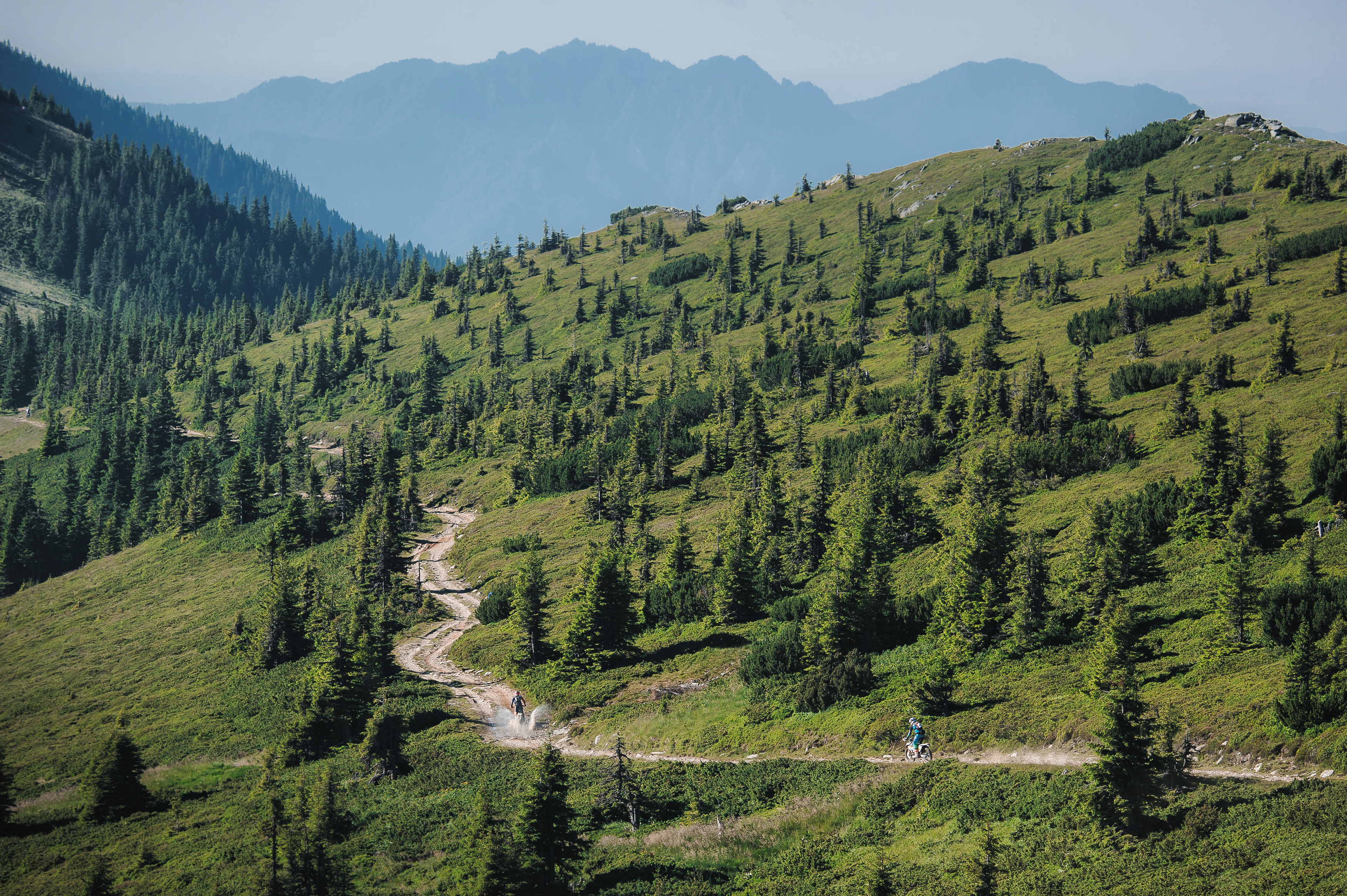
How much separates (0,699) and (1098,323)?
5615 inches

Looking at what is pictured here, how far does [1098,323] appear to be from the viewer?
120 meters

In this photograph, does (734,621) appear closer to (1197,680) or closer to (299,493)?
(1197,680)

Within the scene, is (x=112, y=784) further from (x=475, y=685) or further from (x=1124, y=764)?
(x=1124, y=764)

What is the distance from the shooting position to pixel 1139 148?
187750 millimetres

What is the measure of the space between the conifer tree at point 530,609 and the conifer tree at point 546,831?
109 feet

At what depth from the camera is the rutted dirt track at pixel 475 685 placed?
37.8m

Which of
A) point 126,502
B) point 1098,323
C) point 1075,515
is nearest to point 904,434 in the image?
point 1075,515

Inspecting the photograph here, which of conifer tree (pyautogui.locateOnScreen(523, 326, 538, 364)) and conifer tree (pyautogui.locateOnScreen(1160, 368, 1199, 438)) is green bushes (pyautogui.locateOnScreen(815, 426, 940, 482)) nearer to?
conifer tree (pyautogui.locateOnScreen(1160, 368, 1199, 438))

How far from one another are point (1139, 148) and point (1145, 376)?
120 m

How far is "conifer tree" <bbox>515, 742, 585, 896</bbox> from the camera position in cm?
3309

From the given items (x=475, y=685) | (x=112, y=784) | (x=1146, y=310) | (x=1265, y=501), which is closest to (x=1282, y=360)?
(x=1146, y=310)

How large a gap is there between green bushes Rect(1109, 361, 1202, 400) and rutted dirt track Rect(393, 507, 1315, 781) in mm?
74421

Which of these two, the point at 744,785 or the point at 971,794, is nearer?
the point at 971,794

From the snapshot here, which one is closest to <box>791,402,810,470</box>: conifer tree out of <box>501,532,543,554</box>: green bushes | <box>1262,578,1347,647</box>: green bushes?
<box>501,532,543,554</box>: green bushes
